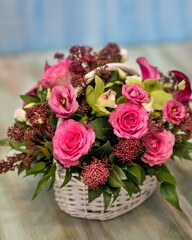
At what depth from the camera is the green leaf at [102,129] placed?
82 centimetres

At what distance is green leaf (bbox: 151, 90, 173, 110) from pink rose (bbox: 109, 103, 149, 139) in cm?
9

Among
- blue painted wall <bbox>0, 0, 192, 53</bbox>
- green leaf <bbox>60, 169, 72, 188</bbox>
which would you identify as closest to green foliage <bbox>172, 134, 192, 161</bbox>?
green leaf <bbox>60, 169, 72, 188</bbox>

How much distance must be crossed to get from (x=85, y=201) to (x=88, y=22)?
1.92 metres

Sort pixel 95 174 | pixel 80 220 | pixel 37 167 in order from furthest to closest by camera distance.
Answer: pixel 80 220 → pixel 37 167 → pixel 95 174

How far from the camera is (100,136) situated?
2.70 feet

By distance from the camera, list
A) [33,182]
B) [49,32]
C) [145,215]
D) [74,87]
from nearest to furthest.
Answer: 1. [74,87]
2. [145,215]
3. [33,182]
4. [49,32]

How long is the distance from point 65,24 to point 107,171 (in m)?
1.93

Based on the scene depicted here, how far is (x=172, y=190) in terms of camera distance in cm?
87

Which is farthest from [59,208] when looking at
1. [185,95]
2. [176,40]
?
[176,40]

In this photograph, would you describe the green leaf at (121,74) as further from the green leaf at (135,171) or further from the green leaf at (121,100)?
the green leaf at (135,171)

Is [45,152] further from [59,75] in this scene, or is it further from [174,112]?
[174,112]

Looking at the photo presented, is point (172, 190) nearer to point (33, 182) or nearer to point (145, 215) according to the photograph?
point (145, 215)

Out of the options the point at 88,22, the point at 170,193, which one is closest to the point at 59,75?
the point at 170,193

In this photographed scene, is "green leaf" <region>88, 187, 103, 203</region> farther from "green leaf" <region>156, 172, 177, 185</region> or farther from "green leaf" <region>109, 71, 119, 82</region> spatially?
"green leaf" <region>109, 71, 119, 82</region>
